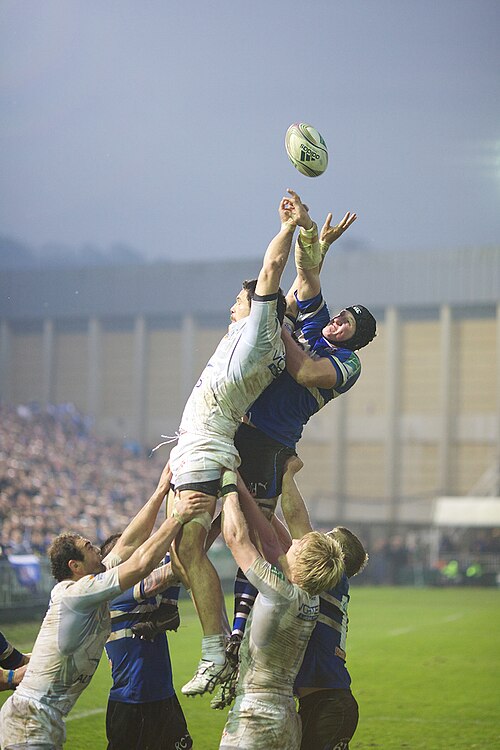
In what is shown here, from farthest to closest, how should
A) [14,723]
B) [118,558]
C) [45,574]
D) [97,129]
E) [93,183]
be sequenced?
[93,183]
[97,129]
[45,574]
[118,558]
[14,723]

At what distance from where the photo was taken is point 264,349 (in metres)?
5.02

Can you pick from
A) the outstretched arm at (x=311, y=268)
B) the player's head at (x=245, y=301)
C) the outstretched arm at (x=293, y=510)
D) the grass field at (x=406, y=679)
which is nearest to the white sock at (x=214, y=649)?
the outstretched arm at (x=293, y=510)

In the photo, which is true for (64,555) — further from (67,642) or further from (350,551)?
(350,551)

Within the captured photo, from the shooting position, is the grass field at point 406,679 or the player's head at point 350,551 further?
the grass field at point 406,679

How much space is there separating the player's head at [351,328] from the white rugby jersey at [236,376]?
1.49 feet

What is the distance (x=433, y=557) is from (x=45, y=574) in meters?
14.7

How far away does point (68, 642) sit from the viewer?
4.79m

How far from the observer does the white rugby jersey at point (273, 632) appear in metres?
4.54

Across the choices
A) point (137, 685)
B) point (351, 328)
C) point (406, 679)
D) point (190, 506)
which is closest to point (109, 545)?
point (137, 685)

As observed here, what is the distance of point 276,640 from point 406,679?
27.4 feet

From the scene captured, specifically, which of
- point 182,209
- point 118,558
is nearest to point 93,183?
point 182,209

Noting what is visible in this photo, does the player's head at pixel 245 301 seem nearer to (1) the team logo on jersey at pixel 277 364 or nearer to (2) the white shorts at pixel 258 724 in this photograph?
(1) the team logo on jersey at pixel 277 364

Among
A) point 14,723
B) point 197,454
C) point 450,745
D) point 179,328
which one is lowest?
point 450,745

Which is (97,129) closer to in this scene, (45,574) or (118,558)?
(45,574)
